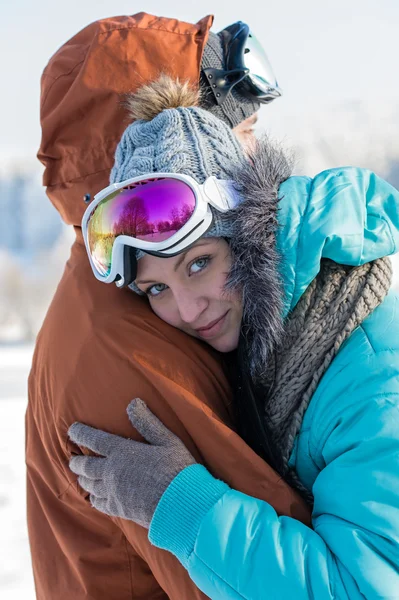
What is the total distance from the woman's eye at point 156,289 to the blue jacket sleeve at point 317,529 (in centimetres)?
50

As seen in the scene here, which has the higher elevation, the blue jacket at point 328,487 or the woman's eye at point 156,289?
the woman's eye at point 156,289

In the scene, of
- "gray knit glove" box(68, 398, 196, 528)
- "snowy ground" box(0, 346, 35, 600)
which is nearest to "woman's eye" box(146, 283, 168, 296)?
"gray knit glove" box(68, 398, 196, 528)

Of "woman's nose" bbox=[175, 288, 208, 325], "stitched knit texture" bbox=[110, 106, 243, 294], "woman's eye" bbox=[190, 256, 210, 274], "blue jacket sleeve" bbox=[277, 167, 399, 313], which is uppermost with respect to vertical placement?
"stitched knit texture" bbox=[110, 106, 243, 294]

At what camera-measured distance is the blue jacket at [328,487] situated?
4.05ft

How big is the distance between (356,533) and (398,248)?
670mm

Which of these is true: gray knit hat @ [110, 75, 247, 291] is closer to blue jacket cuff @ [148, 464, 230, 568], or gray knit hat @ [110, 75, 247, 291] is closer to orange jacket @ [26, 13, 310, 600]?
orange jacket @ [26, 13, 310, 600]

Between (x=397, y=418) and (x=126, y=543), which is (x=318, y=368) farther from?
(x=126, y=543)

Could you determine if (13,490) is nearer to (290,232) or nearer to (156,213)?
(156,213)

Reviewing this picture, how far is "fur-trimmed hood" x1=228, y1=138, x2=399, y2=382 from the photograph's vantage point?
1.47m

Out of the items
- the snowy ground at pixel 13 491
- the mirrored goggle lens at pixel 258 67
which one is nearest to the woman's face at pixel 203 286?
the mirrored goggle lens at pixel 258 67

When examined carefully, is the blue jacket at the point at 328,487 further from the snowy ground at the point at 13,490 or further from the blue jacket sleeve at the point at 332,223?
the snowy ground at the point at 13,490

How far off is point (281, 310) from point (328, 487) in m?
0.40

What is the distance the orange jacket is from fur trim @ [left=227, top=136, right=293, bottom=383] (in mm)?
188

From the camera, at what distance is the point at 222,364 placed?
5.78ft
